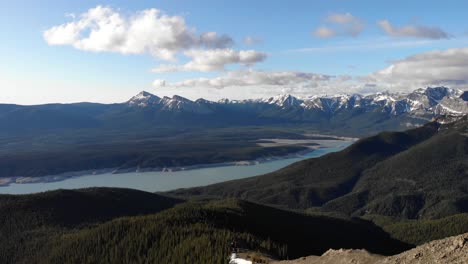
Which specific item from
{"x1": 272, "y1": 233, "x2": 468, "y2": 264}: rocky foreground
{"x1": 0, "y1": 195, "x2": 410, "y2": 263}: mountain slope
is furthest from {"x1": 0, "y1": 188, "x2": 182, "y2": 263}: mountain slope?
{"x1": 272, "y1": 233, "x2": 468, "y2": 264}: rocky foreground

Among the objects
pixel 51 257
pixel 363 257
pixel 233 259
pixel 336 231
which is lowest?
pixel 336 231

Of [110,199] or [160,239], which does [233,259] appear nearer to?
[160,239]

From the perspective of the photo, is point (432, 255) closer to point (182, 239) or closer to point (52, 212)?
point (182, 239)

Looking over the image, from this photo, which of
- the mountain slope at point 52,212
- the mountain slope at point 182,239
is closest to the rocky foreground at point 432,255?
the mountain slope at point 182,239

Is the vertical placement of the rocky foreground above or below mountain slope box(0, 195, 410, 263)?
above

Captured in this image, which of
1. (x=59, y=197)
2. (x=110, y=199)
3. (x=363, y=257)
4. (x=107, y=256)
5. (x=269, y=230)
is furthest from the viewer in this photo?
(x=110, y=199)

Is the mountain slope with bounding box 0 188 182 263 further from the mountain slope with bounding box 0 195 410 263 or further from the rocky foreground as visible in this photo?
the rocky foreground

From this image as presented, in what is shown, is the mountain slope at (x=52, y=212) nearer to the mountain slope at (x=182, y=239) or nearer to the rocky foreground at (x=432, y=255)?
the mountain slope at (x=182, y=239)

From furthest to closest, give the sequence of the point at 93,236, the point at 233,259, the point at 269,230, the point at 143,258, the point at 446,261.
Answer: the point at 269,230 < the point at 93,236 < the point at 143,258 < the point at 233,259 < the point at 446,261

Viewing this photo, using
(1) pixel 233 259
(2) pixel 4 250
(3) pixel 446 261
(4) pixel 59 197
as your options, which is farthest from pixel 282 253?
(4) pixel 59 197

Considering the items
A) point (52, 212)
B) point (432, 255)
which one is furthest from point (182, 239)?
point (52, 212)

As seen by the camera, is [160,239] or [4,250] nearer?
[160,239]
